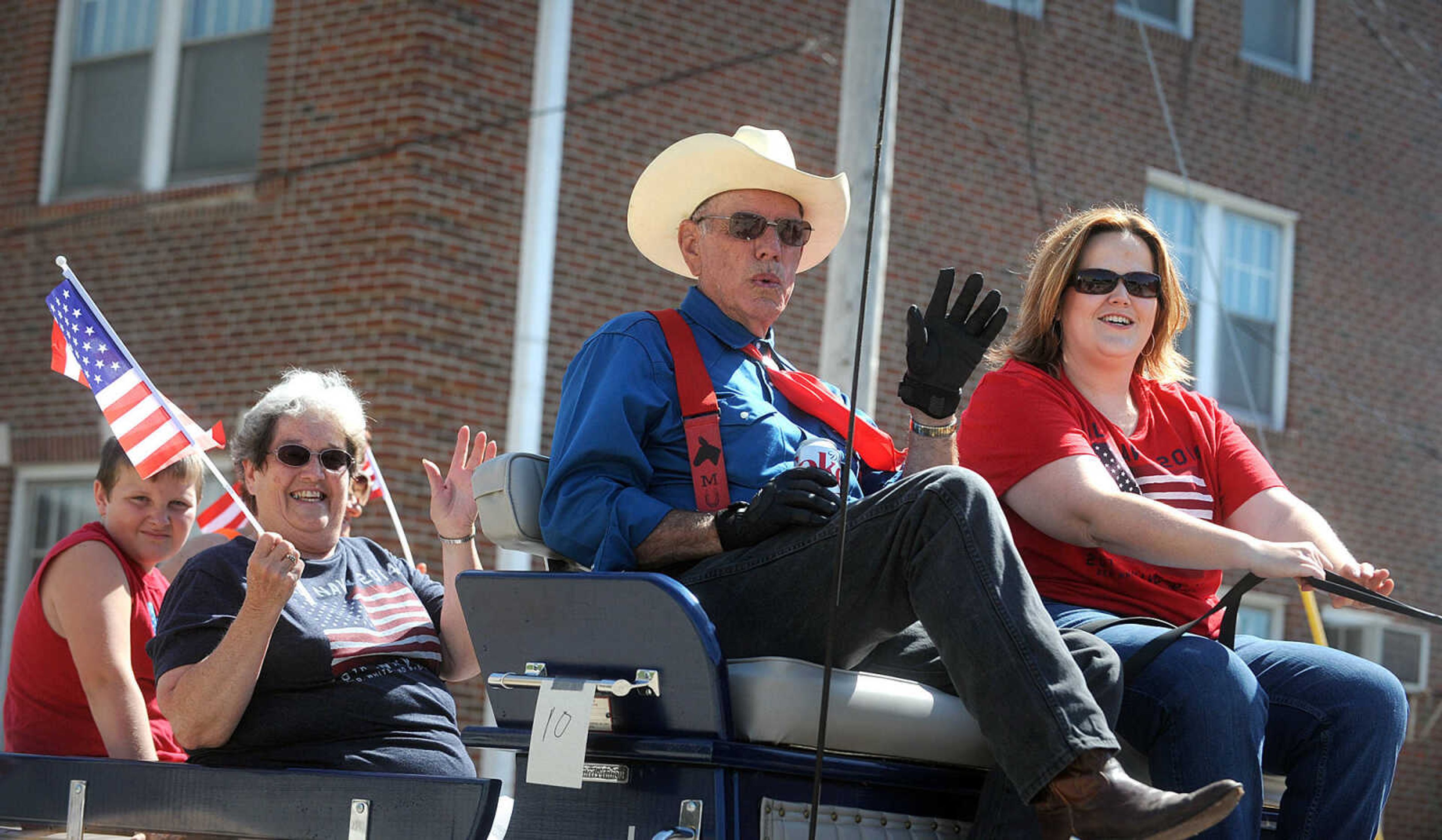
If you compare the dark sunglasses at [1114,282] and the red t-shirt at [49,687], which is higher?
the dark sunglasses at [1114,282]

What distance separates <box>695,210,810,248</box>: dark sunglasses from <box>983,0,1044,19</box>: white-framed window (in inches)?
335

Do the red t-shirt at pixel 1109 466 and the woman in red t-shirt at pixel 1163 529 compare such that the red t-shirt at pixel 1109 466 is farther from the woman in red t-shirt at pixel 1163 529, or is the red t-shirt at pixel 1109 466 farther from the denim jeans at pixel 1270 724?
the denim jeans at pixel 1270 724

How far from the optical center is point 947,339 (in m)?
3.73

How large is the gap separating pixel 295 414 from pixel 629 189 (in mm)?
6438

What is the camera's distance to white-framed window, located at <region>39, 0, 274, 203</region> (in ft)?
35.6

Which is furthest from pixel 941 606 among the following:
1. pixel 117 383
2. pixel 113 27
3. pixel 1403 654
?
pixel 1403 654

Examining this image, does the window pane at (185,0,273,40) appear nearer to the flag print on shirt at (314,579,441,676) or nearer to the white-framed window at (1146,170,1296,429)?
the white-framed window at (1146,170,1296,429)

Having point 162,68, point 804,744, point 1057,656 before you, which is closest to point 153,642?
point 804,744

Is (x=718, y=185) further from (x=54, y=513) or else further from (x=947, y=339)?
(x=54, y=513)

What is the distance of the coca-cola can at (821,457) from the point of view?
3.74 metres

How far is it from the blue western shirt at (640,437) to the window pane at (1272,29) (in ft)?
36.4

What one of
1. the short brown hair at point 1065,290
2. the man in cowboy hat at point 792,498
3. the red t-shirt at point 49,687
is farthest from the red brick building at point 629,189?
the short brown hair at point 1065,290

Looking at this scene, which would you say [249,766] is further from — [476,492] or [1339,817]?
[1339,817]

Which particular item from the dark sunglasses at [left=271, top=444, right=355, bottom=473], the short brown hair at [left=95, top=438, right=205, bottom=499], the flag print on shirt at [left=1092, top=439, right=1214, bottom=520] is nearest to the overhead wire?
the short brown hair at [left=95, top=438, right=205, bottom=499]
